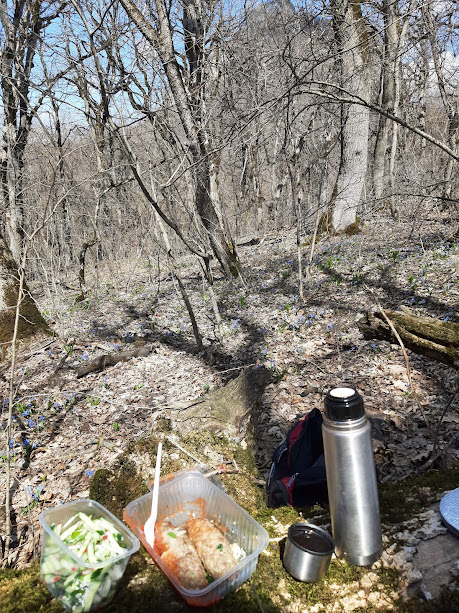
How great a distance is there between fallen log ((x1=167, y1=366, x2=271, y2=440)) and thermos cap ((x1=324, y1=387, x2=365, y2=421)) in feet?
5.48

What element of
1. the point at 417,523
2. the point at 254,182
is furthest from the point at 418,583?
the point at 254,182

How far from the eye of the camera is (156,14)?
23.2ft

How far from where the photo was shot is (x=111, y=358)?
609cm

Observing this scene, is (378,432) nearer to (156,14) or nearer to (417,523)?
(417,523)

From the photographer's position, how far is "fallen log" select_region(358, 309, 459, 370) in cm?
260

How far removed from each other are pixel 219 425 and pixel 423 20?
8030mm

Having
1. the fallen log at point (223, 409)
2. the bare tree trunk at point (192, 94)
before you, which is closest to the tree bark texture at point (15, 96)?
the bare tree trunk at point (192, 94)

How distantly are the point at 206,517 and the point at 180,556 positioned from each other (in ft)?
1.32

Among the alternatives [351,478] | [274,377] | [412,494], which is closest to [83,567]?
[351,478]

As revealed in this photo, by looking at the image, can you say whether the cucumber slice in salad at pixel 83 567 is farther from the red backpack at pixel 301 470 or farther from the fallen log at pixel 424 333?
the fallen log at pixel 424 333

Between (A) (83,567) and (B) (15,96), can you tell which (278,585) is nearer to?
(A) (83,567)

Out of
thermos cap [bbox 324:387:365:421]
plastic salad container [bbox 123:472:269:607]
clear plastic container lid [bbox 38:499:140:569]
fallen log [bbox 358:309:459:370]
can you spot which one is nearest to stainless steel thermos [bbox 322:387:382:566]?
thermos cap [bbox 324:387:365:421]

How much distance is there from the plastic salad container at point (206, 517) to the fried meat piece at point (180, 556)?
0.11ft

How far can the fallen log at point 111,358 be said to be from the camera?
5.80 meters
